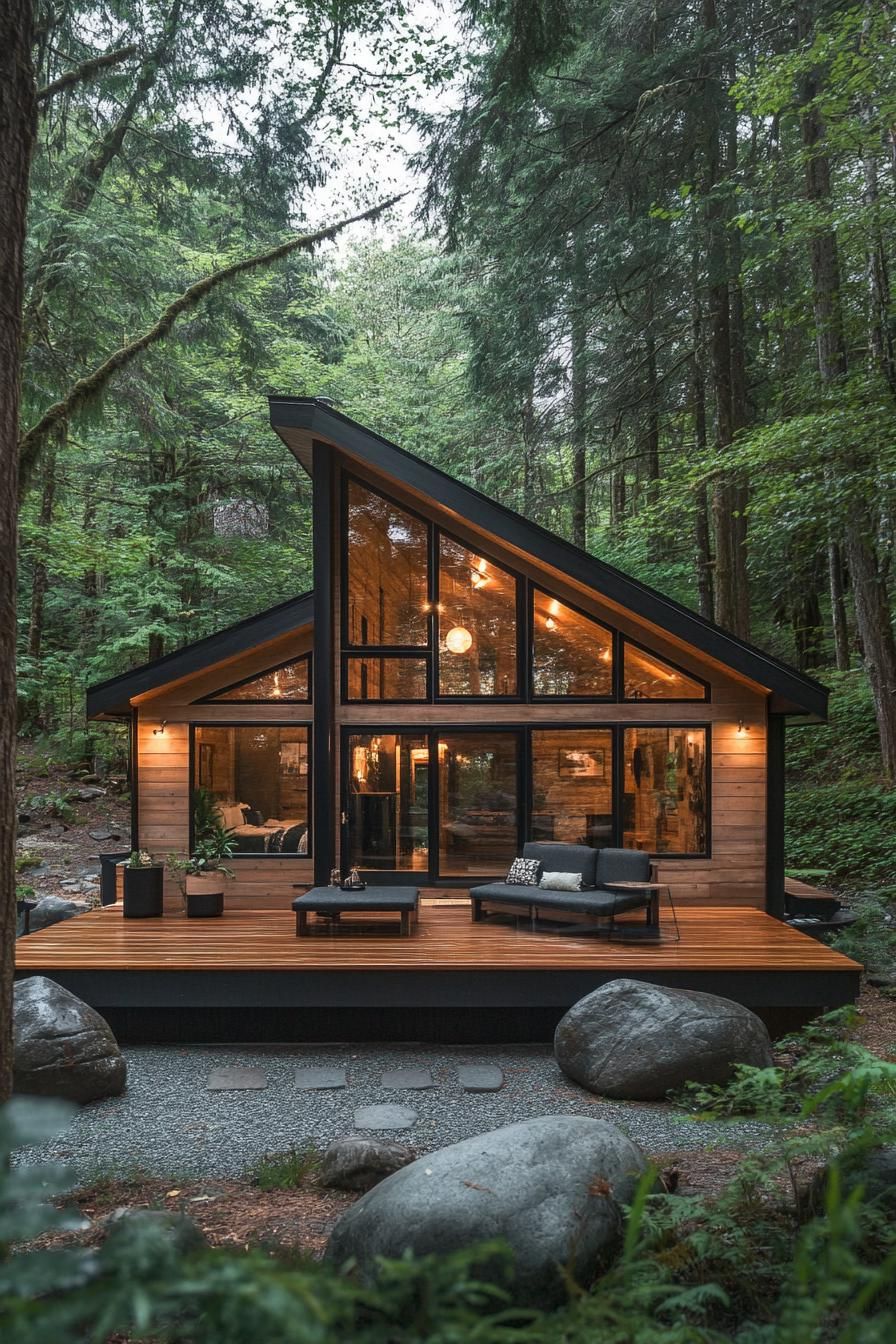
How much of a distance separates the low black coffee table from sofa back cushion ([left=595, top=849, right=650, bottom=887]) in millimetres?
1899

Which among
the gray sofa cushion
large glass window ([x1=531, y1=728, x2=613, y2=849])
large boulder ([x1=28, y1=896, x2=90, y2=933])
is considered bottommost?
large boulder ([x1=28, y1=896, x2=90, y2=933])

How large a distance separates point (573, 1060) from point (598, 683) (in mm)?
4597

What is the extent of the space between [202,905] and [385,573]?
4.14 meters

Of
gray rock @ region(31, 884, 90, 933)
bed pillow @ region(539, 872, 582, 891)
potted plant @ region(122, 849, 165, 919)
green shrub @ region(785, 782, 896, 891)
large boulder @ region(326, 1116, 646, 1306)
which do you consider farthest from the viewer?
green shrub @ region(785, 782, 896, 891)

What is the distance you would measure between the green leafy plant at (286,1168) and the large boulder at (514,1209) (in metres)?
1.17

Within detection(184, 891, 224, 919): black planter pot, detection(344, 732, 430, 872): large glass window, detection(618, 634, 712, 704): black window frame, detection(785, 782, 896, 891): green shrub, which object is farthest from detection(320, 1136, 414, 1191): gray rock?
detection(785, 782, 896, 891): green shrub

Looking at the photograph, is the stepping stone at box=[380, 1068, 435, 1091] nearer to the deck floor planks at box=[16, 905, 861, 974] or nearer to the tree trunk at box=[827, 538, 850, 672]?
the deck floor planks at box=[16, 905, 861, 974]

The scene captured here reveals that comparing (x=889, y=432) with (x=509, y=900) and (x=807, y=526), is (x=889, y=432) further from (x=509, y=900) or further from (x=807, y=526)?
(x=509, y=900)

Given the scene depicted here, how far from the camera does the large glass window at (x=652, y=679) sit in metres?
9.55

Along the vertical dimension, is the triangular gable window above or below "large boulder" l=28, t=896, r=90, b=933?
above

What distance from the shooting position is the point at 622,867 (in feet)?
27.7

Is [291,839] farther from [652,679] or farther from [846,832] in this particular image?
[846,832]

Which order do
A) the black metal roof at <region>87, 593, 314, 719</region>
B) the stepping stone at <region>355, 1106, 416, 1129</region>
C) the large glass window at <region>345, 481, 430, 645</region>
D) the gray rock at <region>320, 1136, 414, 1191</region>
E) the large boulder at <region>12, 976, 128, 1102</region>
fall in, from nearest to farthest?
the gray rock at <region>320, 1136, 414, 1191</region> → the stepping stone at <region>355, 1106, 416, 1129</region> → the large boulder at <region>12, 976, 128, 1102</region> → the black metal roof at <region>87, 593, 314, 719</region> → the large glass window at <region>345, 481, 430, 645</region>

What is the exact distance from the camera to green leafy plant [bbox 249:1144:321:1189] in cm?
423
